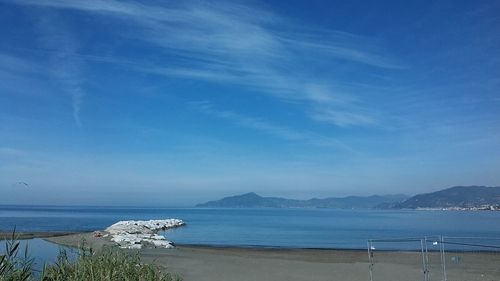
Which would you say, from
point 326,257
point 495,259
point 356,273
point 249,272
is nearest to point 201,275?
point 249,272

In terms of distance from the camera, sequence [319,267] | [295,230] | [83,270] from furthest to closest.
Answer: [295,230] < [319,267] < [83,270]

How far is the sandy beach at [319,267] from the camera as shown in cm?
1918

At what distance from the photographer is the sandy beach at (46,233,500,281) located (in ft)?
62.9

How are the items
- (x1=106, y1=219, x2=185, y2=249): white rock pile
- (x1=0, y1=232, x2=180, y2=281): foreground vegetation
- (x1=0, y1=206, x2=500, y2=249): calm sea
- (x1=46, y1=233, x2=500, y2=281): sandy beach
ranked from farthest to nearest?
(x1=0, y1=206, x2=500, y2=249): calm sea
(x1=106, y1=219, x2=185, y2=249): white rock pile
(x1=46, y1=233, x2=500, y2=281): sandy beach
(x1=0, y1=232, x2=180, y2=281): foreground vegetation

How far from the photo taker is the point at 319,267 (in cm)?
2277

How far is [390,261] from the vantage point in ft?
81.9

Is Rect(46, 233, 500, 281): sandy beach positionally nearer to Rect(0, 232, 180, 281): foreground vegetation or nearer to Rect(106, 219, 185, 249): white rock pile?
Rect(106, 219, 185, 249): white rock pile

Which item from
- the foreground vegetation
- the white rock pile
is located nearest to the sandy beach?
the white rock pile

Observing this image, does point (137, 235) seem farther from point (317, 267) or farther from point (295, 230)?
point (295, 230)

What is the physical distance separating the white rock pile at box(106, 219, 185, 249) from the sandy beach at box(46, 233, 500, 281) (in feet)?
8.49

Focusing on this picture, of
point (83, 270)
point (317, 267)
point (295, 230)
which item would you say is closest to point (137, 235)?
point (317, 267)

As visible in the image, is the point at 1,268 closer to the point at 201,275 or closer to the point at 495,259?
the point at 201,275

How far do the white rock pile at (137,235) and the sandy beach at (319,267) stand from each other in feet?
8.49

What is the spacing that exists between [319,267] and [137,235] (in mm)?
19340
